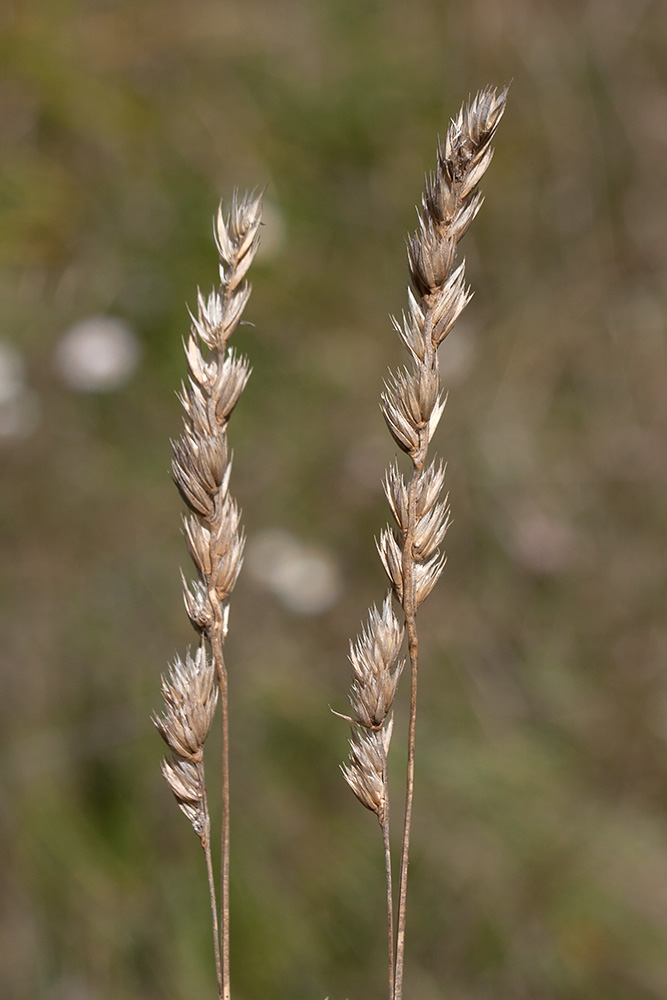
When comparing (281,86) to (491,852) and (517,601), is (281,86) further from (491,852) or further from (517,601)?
(491,852)

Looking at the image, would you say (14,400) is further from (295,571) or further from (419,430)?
(419,430)

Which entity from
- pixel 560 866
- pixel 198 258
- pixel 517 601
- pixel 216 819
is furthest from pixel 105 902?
pixel 198 258

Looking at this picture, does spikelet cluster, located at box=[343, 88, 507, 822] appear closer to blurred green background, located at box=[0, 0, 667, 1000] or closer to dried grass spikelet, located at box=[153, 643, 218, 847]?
dried grass spikelet, located at box=[153, 643, 218, 847]

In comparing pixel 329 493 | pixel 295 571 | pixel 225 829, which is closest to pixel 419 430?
pixel 225 829

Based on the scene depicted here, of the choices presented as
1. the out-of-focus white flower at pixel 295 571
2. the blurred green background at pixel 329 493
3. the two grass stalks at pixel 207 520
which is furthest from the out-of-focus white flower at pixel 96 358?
the two grass stalks at pixel 207 520

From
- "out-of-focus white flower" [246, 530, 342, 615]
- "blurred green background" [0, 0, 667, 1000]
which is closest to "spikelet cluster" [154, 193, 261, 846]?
"blurred green background" [0, 0, 667, 1000]

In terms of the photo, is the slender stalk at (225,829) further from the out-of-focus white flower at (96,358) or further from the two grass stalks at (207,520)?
the out-of-focus white flower at (96,358)

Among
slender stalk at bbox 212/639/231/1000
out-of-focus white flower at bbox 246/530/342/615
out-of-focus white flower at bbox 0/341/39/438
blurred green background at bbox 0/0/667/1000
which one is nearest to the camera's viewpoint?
slender stalk at bbox 212/639/231/1000
